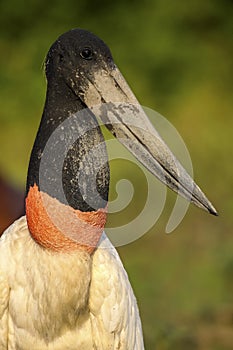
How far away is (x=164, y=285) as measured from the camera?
7938 mm

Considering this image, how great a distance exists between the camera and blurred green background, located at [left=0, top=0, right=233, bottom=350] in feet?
27.4

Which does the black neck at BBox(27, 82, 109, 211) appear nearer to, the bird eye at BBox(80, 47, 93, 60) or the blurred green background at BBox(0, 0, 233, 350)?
the bird eye at BBox(80, 47, 93, 60)

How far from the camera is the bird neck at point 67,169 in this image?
389 cm

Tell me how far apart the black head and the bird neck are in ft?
0.18

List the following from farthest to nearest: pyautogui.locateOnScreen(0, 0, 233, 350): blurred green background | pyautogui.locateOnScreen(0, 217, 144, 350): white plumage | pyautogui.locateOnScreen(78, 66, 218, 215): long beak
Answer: pyautogui.locateOnScreen(0, 0, 233, 350): blurred green background < pyautogui.locateOnScreen(0, 217, 144, 350): white plumage < pyautogui.locateOnScreen(78, 66, 218, 215): long beak

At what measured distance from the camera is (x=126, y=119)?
3881 millimetres

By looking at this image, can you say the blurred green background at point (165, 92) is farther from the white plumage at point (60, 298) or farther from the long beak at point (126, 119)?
the long beak at point (126, 119)

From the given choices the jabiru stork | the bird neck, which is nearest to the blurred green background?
the jabiru stork

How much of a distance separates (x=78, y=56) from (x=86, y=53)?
1.2 inches

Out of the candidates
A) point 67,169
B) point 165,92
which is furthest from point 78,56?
point 165,92

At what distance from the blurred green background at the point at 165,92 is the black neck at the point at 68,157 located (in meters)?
3.94

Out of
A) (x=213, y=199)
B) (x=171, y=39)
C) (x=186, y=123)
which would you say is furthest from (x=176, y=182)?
(x=171, y=39)

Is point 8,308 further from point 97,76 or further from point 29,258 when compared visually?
point 97,76

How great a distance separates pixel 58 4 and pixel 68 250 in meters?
7.74
